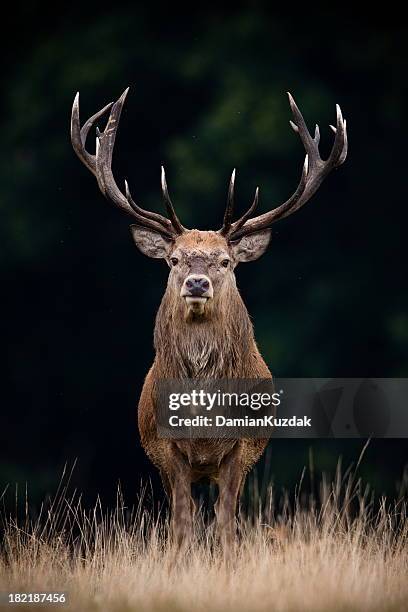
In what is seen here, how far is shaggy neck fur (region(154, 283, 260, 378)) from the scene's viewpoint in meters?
8.26

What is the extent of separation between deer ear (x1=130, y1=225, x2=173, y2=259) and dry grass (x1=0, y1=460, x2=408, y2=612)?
1418mm

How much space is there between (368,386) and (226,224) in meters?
4.44

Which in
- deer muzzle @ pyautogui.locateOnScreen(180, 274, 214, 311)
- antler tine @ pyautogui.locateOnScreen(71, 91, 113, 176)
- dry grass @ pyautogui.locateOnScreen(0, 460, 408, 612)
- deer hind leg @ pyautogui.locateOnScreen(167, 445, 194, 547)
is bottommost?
dry grass @ pyautogui.locateOnScreen(0, 460, 408, 612)

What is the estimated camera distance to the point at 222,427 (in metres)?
8.27

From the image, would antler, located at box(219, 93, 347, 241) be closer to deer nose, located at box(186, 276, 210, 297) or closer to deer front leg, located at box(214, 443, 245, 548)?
deer nose, located at box(186, 276, 210, 297)

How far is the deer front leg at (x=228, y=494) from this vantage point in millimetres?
8172

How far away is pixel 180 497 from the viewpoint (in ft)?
27.0

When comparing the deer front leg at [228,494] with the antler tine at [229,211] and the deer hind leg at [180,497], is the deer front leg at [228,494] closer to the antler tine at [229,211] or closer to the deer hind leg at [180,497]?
the deer hind leg at [180,497]

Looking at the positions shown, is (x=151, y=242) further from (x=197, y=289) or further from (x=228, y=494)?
(x=228, y=494)

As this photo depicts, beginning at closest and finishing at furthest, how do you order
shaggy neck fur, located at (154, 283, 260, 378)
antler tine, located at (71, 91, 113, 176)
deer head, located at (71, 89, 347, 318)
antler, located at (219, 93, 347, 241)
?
deer head, located at (71, 89, 347, 318), shaggy neck fur, located at (154, 283, 260, 378), antler, located at (219, 93, 347, 241), antler tine, located at (71, 91, 113, 176)

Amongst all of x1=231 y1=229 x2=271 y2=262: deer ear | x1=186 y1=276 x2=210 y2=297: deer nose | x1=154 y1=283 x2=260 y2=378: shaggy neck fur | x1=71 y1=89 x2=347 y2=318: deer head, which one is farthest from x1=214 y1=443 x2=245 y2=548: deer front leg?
x1=231 y1=229 x2=271 y2=262: deer ear

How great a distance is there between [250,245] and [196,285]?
74cm

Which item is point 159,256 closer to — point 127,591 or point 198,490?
point 127,591

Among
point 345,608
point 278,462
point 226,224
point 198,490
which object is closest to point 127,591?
point 345,608
